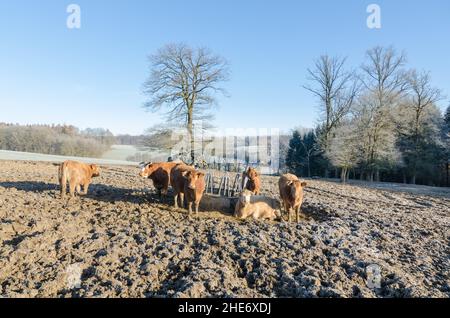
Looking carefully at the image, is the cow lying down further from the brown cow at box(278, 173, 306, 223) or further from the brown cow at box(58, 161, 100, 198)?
the brown cow at box(58, 161, 100, 198)

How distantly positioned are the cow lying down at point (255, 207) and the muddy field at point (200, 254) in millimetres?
558

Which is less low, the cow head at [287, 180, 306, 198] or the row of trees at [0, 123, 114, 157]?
the row of trees at [0, 123, 114, 157]

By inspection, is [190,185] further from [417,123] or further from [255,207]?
[417,123]

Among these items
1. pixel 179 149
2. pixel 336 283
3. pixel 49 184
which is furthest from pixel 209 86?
pixel 336 283

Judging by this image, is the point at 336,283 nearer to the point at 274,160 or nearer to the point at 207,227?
the point at 207,227

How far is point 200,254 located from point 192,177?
3.27 m

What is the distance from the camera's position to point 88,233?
272 inches

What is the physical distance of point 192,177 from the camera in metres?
9.03

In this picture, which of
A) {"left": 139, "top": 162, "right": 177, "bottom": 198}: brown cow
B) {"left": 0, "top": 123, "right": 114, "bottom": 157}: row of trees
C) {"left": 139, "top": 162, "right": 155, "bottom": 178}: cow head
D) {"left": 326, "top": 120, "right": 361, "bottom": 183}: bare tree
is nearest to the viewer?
{"left": 139, "top": 162, "right": 177, "bottom": 198}: brown cow

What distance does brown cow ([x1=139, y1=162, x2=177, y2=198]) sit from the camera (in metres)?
11.0

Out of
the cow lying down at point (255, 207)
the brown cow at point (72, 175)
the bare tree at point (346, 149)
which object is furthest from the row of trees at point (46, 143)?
the cow lying down at point (255, 207)

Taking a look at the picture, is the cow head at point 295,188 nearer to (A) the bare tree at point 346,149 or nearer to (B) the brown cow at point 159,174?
(B) the brown cow at point 159,174

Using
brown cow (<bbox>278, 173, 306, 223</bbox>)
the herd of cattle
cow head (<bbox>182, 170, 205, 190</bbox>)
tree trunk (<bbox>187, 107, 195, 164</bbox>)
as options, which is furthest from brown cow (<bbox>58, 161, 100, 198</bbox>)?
tree trunk (<bbox>187, 107, 195, 164</bbox>)
